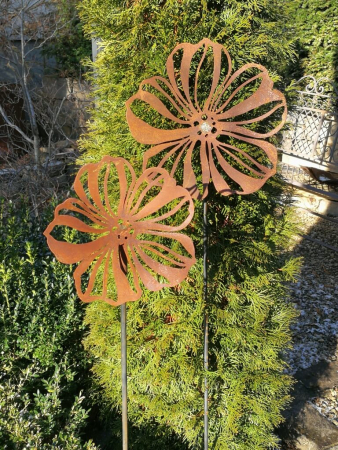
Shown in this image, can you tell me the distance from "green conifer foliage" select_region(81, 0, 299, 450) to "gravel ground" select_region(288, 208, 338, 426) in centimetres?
95

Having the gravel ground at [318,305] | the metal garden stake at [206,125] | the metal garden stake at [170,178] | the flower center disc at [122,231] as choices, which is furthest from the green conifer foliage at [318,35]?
the flower center disc at [122,231]

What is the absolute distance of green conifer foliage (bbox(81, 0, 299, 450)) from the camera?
192 cm

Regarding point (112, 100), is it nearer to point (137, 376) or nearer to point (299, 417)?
point (137, 376)

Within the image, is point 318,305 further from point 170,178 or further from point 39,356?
point 170,178

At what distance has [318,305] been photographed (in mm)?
4898

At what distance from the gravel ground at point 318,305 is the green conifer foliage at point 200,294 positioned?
0.95 meters

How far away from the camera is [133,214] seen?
1572 mm

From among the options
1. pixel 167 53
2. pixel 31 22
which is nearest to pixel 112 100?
pixel 167 53

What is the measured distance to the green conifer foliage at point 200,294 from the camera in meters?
1.92

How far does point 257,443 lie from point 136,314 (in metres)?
1.04

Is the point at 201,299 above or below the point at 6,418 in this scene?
above

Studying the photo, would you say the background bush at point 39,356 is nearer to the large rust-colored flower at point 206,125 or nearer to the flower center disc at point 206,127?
the large rust-colored flower at point 206,125

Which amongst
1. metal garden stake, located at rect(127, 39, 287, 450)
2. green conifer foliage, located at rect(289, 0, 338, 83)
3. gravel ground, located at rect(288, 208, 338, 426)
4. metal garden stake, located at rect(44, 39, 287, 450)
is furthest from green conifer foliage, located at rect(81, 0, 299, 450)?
green conifer foliage, located at rect(289, 0, 338, 83)

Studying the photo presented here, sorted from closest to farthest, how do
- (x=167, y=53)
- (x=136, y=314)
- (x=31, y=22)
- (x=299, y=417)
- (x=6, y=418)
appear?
(x=167, y=53)
(x=6, y=418)
(x=136, y=314)
(x=299, y=417)
(x=31, y=22)
